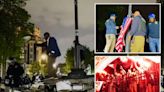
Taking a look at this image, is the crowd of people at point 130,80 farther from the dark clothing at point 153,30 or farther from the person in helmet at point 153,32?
the dark clothing at point 153,30

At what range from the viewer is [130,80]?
20.7ft

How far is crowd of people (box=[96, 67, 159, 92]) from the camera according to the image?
20.6 ft

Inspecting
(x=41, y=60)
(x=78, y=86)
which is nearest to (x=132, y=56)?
(x=78, y=86)

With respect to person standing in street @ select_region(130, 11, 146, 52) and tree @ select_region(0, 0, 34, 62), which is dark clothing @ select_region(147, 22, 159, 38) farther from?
tree @ select_region(0, 0, 34, 62)

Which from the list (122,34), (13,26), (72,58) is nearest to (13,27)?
(13,26)

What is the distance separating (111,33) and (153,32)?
69 centimetres

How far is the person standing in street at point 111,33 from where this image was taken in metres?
6.26

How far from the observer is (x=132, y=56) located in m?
6.27

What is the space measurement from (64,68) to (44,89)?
0.52 m

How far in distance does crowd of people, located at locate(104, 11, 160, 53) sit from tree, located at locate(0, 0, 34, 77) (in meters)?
1.40

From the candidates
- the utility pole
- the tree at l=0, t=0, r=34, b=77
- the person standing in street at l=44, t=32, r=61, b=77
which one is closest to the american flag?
the utility pole

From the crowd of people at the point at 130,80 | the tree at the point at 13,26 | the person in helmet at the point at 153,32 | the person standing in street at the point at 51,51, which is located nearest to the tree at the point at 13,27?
the tree at the point at 13,26

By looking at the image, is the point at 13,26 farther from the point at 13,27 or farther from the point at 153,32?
the point at 153,32

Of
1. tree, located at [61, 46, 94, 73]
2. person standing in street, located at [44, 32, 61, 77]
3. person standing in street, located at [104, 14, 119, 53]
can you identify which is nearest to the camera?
person standing in street, located at [104, 14, 119, 53]
